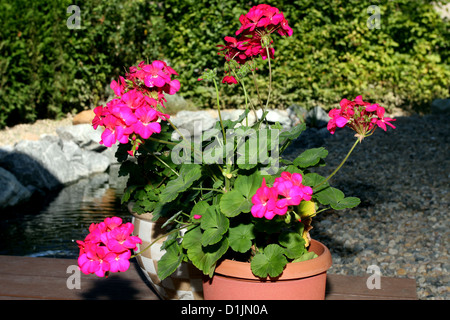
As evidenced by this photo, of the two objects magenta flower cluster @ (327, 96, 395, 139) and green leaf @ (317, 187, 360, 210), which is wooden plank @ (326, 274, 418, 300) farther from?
magenta flower cluster @ (327, 96, 395, 139)

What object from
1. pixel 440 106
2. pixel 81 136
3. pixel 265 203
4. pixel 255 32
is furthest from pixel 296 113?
pixel 265 203

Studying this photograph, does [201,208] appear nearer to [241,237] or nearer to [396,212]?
[241,237]

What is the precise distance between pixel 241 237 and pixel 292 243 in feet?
0.45

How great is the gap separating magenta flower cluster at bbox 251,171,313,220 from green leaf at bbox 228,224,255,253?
19 cm

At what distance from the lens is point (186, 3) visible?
23.3 feet

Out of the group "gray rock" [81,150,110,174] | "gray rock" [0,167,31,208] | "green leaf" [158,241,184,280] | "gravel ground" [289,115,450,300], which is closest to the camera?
"green leaf" [158,241,184,280]

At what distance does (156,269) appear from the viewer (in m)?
1.62

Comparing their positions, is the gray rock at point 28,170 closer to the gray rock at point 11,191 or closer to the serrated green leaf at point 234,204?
the gray rock at point 11,191

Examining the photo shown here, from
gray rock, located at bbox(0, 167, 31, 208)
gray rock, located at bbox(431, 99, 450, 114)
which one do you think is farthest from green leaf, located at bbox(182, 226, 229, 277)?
gray rock, located at bbox(431, 99, 450, 114)

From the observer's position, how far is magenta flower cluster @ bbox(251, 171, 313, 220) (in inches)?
43.8

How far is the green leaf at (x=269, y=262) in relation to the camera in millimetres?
1260

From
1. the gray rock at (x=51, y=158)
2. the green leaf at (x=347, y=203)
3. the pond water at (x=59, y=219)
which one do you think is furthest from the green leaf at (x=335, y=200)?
the gray rock at (x=51, y=158)

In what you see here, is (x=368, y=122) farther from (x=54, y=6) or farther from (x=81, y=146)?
(x=54, y=6)
